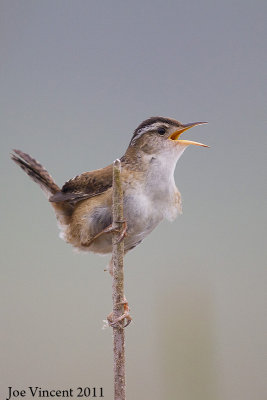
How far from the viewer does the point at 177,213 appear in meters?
2.05

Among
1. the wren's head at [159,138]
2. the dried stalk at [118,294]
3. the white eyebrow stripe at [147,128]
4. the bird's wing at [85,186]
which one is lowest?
the dried stalk at [118,294]

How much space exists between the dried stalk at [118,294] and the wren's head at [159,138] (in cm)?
61

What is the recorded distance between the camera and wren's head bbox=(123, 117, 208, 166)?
6.23ft

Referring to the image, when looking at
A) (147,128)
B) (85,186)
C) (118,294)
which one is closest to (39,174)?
(85,186)

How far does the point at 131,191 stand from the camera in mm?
1916

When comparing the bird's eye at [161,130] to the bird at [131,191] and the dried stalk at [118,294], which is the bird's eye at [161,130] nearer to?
the bird at [131,191]

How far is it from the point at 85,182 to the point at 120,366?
1273 mm

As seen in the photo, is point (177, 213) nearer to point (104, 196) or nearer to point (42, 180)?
point (104, 196)

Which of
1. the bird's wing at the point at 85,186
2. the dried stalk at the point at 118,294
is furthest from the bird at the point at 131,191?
the dried stalk at the point at 118,294

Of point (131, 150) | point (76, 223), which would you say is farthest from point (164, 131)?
point (76, 223)

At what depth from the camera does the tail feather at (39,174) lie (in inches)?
94.0

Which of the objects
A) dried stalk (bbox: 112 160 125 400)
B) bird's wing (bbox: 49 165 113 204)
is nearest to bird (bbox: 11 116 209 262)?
bird's wing (bbox: 49 165 113 204)

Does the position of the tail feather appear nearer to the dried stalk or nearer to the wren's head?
the wren's head

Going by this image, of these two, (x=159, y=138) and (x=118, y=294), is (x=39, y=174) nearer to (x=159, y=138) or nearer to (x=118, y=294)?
(x=159, y=138)
